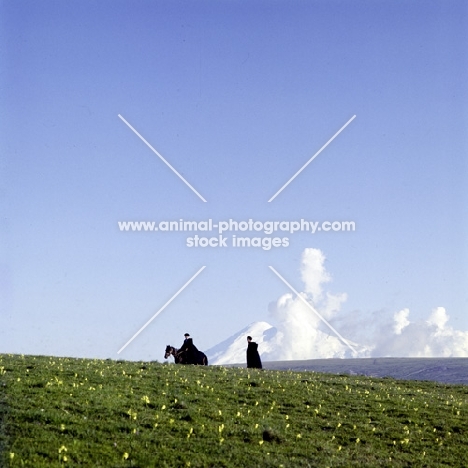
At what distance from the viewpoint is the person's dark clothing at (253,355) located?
43875mm

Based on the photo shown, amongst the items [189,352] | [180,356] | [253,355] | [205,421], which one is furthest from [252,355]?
[205,421]

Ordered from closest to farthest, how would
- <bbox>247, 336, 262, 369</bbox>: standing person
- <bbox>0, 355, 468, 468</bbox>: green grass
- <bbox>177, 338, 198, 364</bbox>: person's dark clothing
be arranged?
1. <bbox>0, 355, 468, 468</bbox>: green grass
2. <bbox>177, 338, 198, 364</bbox>: person's dark clothing
3. <bbox>247, 336, 262, 369</bbox>: standing person

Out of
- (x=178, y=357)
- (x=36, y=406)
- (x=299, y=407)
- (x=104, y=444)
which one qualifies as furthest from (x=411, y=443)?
(x=178, y=357)

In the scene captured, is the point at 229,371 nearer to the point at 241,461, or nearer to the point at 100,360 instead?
the point at 100,360

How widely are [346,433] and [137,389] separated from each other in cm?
812

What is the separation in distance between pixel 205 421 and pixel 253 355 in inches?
848

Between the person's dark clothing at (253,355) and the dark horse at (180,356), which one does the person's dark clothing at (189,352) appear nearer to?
the dark horse at (180,356)

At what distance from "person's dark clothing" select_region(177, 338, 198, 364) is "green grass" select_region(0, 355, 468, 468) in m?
9.64

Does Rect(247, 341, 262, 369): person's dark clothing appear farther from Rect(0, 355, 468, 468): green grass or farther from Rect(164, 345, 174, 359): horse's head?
Rect(0, 355, 468, 468): green grass

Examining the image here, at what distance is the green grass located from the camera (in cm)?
1894

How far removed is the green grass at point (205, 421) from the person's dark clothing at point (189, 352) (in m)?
9.64

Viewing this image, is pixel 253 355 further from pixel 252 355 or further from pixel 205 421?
pixel 205 421

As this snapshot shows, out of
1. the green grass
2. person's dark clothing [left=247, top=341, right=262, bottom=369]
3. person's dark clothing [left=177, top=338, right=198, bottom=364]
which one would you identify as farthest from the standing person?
the green grass

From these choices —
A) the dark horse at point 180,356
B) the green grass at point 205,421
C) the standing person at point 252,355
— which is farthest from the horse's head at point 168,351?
the green grass at point 205,421
